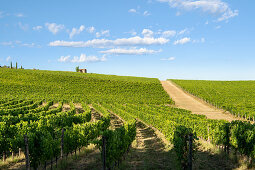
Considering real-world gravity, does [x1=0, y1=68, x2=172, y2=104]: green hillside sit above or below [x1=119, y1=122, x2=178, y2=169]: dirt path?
above

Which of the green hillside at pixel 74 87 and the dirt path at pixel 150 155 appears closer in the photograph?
the dirt path at pixel 150 155

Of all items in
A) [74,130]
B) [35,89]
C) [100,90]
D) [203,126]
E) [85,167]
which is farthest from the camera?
[100,90]

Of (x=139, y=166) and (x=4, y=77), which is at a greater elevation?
(x=4, y=77)

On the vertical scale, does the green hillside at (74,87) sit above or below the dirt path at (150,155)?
above

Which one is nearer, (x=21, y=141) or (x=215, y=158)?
(x=21, y=141)

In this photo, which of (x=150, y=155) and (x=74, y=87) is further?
(x=74, y=87)

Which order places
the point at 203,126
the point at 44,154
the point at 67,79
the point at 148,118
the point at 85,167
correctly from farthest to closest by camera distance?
the point at 67,79 → the point at 148,118 → the point at 203,126 → the point at 85,167 → the point at 44,154

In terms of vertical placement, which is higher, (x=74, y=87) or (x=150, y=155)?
(x=74, y=87)

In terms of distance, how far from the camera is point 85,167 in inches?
544

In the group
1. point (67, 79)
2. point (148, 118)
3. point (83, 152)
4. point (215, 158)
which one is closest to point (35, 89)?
point (67, 79)

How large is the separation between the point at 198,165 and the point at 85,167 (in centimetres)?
759

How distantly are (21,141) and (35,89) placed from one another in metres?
68.2

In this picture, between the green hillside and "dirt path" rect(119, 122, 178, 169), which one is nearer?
"dirt path" rect(119, 122, 178, 169)

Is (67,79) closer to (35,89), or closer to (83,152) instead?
(35,89)
